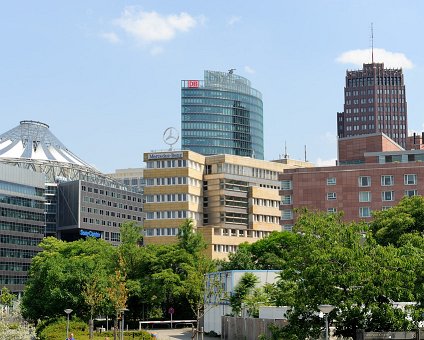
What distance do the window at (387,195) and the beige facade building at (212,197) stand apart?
4923 centimetres

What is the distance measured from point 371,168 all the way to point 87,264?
1779 inches

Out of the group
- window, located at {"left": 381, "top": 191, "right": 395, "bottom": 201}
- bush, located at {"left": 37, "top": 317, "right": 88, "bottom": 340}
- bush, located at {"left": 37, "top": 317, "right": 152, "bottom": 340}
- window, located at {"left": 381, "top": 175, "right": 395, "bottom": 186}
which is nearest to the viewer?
bush, located at {"left": 37, "top": 317, "right": 152, "bottom": 340}

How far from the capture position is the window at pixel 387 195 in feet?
375

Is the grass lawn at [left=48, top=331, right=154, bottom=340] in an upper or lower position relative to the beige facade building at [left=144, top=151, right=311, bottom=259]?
lower

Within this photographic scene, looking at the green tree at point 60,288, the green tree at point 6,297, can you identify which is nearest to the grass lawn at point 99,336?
the green tree at point 60,288

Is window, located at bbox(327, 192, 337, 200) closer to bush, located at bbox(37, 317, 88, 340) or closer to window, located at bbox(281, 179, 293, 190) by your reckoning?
window, located at bbox(281, 179, 293, 190)

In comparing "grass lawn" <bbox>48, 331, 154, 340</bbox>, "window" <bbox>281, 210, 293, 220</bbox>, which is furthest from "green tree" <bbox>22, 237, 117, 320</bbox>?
"window" <bbox>281, 210, 293, 220</bbox>

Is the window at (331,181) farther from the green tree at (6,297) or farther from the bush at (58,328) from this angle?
the green tree at (6,297)

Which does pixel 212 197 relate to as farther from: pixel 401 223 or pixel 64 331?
pixel 401 223

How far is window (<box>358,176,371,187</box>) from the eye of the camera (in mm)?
115125

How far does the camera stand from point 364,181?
115m

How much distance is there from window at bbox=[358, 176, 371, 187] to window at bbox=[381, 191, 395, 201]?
251 cm

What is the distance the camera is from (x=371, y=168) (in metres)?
115

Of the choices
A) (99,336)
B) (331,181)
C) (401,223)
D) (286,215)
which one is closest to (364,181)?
(331,181)
